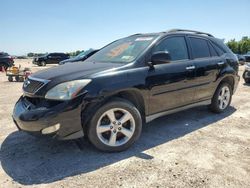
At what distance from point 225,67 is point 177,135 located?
2119mm

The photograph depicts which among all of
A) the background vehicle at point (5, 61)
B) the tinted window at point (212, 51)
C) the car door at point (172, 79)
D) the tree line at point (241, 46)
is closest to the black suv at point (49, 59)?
the background vehicle at point (5, 61)

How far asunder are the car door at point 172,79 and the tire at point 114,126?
454 mm

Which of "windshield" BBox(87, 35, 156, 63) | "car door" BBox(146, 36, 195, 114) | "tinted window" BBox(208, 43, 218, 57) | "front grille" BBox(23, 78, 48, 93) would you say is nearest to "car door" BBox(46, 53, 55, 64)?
"windshield" BBox(87, 35, 156, 63)

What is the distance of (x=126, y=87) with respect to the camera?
3.58m

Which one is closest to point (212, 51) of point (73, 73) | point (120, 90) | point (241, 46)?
point (120, 90)

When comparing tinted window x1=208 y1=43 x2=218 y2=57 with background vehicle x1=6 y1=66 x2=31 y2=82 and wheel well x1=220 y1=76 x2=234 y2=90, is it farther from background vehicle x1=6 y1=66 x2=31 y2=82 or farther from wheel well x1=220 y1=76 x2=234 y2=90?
background vehicle x1=6 y1=66 x2=31 y2=82

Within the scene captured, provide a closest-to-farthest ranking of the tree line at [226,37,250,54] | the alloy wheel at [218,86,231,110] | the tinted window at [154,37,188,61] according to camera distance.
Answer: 1. the tinted window at [154,37,188,61]
2. the alloy wheel at [218,86,231,110]
3. the tree line at [226,37,250,54]

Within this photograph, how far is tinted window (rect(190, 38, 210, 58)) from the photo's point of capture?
15.9ft

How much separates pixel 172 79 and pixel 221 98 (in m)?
1.95

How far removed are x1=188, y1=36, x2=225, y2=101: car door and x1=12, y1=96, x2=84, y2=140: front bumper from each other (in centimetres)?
246

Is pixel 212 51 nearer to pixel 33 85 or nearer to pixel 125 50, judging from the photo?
pixel 125 50

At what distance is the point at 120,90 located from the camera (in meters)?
3.54

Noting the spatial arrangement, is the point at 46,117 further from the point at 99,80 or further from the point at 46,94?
the point at 99,80

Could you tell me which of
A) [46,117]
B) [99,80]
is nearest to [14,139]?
[46,117]
